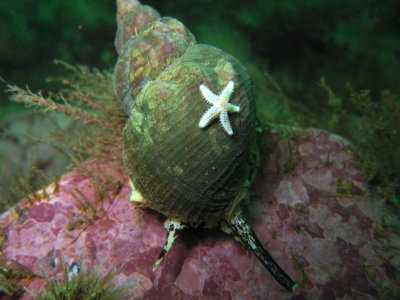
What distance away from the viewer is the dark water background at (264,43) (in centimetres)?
600

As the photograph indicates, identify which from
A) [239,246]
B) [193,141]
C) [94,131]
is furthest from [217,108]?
[94,131]

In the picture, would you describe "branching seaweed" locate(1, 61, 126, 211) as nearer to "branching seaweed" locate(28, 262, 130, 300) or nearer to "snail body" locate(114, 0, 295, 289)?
"snail body" locate(114, 0, 295, 289)

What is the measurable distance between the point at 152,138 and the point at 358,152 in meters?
2.93

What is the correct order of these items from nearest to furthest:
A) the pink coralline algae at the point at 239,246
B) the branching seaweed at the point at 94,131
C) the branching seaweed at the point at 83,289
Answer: the branching seaweed at the point at 83,289 < the pink coralline algae at the point at 239,246 < the branching seaweed at the point at 94,131

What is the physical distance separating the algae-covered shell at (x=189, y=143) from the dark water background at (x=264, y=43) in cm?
386

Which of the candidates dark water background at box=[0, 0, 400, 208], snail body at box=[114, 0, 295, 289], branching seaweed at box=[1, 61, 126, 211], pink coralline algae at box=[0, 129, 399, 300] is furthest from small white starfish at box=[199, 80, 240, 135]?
dark water background at box=[0, 0, 400, 208]

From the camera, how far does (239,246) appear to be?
8.95ft

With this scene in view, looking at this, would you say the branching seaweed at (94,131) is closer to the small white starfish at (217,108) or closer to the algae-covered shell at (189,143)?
the algae-covered shell at (189,143)

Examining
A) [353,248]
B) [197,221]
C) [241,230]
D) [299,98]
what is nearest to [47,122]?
[197,221]

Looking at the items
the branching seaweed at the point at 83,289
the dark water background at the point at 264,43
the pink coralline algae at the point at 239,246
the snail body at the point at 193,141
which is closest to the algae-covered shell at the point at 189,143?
the snail body at the point at 193,141

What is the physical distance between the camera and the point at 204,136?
2.28 meters

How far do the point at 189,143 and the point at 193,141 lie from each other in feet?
0.14

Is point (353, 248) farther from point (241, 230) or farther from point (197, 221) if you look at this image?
point (197, 221)

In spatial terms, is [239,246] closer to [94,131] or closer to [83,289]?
[83,289]
